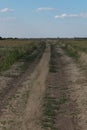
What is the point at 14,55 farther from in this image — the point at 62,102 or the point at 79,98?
the point at 62,102

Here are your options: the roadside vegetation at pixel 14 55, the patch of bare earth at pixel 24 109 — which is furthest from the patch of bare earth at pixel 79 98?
the roadside vegetation at pixel 14 55

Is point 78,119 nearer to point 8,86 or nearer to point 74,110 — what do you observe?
point 74,110

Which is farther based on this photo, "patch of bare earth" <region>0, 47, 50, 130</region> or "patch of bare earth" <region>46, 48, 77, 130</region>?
"patch of bare earth" <region>46, 48, 77, 130</region>

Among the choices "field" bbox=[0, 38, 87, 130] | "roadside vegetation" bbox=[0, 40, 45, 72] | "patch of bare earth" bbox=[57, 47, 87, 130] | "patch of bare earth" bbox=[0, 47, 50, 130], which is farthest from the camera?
"roadside vegetation" bbox=[0, 40, 45, 72]

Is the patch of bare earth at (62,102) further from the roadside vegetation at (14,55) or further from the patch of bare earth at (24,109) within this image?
the roadside vegetation at (14,55)

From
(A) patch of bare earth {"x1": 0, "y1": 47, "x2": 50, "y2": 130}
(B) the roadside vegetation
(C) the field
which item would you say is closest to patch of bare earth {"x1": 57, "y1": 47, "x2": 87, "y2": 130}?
(C) the field

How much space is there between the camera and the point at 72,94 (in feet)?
46.5

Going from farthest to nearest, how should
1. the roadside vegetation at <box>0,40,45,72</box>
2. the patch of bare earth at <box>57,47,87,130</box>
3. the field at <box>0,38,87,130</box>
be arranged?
1. the roadside vegetation at <box>0,40,45,72</box>
2. the patch of bare earth at <box>57,47,87,130</box>
3. the field at <box>0,38,87,130</box>

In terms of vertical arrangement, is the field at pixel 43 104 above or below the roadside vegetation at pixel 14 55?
above

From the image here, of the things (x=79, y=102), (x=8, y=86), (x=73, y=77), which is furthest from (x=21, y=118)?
(x=73, y=77)

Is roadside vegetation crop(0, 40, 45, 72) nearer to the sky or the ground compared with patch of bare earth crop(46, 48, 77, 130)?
nearer to the ground

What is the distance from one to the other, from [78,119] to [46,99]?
3.08 meters

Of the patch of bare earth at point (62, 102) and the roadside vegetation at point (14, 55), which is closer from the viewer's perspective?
the patch of bare earth at point (62, 102)

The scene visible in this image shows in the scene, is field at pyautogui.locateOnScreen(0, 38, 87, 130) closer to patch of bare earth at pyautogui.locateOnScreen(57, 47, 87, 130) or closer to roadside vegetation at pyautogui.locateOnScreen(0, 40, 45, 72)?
patch of bare earth at pyautogui.locateOnScreen(57, 47, 87, 130)
